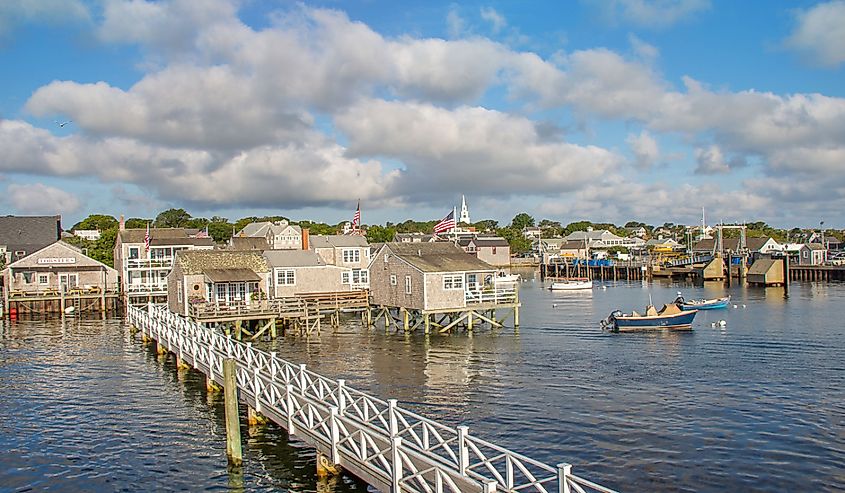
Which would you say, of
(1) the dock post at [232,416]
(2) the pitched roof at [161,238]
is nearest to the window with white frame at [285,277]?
(2) the pitched roof at [161,238]

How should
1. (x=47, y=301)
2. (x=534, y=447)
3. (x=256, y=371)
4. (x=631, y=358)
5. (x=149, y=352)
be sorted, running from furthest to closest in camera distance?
(x=47, y=301) → (x=149, y=352) → (x=631, y=358) → (x=256, y=371) → (x=534, y=447)

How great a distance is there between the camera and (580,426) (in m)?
27.0

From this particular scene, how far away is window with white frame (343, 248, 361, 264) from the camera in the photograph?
70875 millimetres

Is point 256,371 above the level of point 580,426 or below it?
above

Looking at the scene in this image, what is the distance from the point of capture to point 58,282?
76500mm

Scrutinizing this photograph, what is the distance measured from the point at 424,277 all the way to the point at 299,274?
1385 cm

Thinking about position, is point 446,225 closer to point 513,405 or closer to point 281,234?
point 513,405

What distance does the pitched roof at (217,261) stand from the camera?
55.0 m

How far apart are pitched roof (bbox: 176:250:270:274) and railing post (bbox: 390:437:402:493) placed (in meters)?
40.5

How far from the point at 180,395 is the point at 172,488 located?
13.0 m

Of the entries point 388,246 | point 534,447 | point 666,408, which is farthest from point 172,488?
point 388,246

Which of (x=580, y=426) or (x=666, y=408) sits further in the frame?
(x=666, y=408)

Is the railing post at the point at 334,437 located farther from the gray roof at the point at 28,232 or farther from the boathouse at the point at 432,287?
the gray roof at the point at 28,232

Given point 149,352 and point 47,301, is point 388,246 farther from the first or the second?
point 47,301
